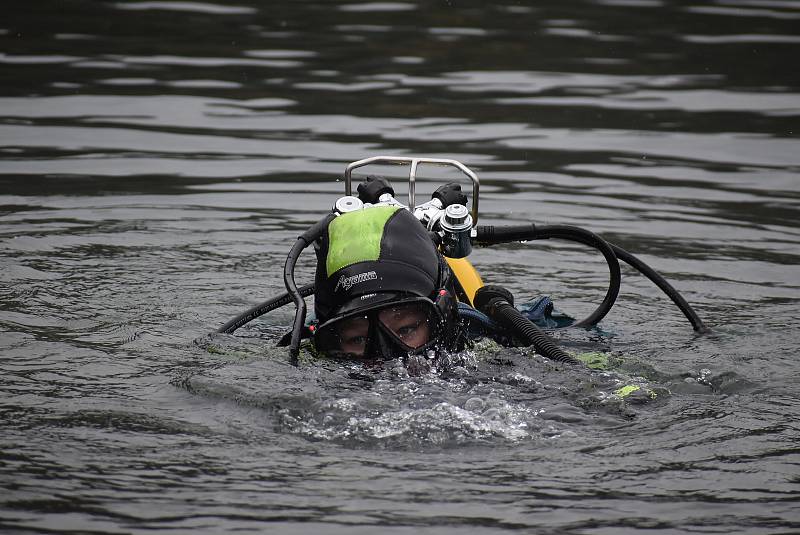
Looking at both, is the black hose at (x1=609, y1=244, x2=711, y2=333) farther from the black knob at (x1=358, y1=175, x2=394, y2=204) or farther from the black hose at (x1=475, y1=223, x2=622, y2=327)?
the black knob at (x1=358, y1=175, x2=394, y2=204)

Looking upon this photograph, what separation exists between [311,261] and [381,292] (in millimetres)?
3299

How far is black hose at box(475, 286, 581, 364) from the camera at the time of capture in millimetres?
4645

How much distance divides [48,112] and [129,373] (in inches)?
275

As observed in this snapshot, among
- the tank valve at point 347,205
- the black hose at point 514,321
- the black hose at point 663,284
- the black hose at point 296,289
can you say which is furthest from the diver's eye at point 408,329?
the black hose at point 663,284

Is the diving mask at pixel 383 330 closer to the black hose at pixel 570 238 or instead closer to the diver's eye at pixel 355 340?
the diver's eye at pixel 355 340

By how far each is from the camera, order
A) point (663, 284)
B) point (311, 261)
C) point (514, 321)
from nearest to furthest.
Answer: point (514, 321), point (663, 284), point (311, 261)

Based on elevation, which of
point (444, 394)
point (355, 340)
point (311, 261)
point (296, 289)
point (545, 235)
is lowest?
point (311, 261)

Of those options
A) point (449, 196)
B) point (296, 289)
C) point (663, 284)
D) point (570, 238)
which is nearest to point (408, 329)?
point (296, 289)

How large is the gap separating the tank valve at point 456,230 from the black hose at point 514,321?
20 cm

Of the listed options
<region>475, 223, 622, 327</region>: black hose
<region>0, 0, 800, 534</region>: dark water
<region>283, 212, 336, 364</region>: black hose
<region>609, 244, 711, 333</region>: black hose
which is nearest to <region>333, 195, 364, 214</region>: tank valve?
<region>283, 212, 336, 364</region>: black hose

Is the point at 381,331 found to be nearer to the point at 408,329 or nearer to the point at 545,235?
the point at 408,329

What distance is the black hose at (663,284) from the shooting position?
18.0 feet

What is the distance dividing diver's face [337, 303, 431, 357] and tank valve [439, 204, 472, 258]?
0.68 metres

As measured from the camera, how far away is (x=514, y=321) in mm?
4852
